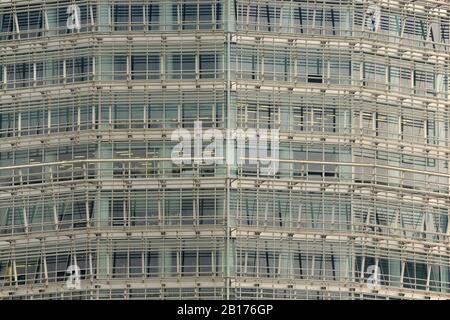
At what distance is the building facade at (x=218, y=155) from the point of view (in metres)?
93.6

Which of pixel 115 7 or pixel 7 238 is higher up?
pixel 115 7

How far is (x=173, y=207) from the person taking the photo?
3703 inches

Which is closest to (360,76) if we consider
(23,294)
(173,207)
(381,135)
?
(381,135)

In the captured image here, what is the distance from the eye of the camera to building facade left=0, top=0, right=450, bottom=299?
93.6 metres

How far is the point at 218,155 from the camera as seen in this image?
9475 centimetres

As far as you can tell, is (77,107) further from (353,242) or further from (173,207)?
(353,242)

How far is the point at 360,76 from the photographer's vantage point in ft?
318

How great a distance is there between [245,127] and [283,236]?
14.2 feet
